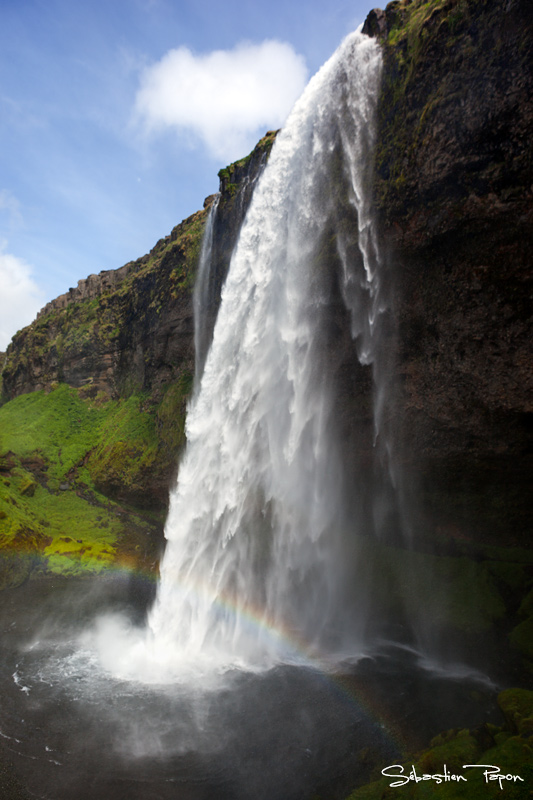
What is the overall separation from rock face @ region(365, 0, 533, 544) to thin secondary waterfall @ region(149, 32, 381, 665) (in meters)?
1.98

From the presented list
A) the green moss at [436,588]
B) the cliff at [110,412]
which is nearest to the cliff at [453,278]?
the green moss at [436,588]

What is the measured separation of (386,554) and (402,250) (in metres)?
11.9

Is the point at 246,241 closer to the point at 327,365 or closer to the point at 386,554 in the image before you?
the point at 327,365

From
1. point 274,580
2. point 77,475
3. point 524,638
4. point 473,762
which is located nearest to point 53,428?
point 77,475

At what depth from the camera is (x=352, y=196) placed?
15.6 m

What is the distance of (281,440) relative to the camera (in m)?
18.5

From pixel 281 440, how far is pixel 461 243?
32.3 ft

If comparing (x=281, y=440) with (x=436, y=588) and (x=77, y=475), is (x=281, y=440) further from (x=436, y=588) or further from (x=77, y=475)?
(x=77, y=475)

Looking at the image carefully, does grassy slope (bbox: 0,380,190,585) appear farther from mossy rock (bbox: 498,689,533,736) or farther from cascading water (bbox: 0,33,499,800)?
mossy rock (bbox: 498,689,533,736)

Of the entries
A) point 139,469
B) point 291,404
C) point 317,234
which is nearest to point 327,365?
point 291,404

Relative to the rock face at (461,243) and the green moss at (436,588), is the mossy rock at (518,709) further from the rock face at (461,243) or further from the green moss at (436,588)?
the rock face at (461,243)

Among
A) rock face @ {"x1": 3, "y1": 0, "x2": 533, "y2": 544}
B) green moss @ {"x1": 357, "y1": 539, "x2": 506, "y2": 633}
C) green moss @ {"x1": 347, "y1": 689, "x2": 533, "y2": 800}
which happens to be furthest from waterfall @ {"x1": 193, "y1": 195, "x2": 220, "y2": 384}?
green moss @ {"x1": 347, "y1": 689, "x2": 533, "y2": 800}

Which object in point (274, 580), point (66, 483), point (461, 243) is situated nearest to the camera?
point (461, 243)

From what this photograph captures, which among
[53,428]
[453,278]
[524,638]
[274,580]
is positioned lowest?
[524,638]
